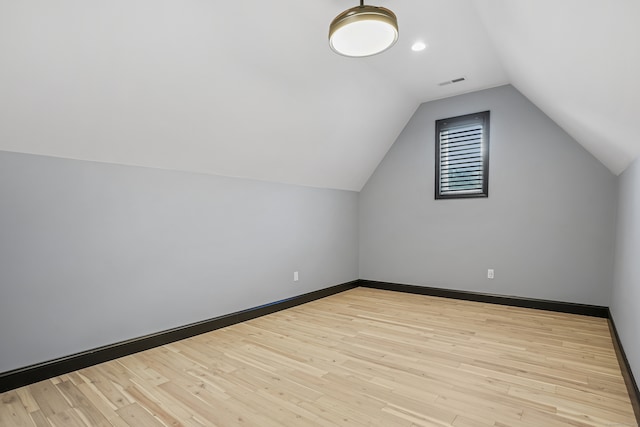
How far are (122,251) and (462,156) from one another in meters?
4.21

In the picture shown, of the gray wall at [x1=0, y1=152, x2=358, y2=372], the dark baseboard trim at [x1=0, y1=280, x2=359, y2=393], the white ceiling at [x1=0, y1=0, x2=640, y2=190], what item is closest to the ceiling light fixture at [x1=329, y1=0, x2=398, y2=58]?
the white ceiling at [x1=0, y1=0, x2=640, y2=190]

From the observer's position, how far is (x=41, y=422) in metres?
1.81

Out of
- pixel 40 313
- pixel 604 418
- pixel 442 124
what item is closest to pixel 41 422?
pixel 40 313

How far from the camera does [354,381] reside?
2.26 metres

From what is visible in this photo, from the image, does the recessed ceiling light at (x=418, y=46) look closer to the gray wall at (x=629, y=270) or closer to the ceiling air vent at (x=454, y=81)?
the ceiling air vent at (x=454, y=81)

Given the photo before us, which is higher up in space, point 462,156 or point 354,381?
point 462,156

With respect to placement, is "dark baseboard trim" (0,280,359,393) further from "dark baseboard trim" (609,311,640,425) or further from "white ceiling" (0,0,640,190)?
"dark baseboard trim" (609,311,640,425)

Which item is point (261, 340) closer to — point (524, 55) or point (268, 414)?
point (268, 414)

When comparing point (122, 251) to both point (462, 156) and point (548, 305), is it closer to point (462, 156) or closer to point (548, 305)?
point (462, 156)

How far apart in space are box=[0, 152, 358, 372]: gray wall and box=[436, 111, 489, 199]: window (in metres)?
2.30

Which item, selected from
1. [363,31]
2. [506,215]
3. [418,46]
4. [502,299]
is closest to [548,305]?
[502,299]

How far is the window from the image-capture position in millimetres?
4418

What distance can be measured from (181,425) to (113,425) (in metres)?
0.37

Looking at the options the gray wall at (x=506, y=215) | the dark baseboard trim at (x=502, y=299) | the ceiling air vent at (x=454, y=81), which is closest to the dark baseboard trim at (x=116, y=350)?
the dark baseboard trim at (x=502, y=299)
